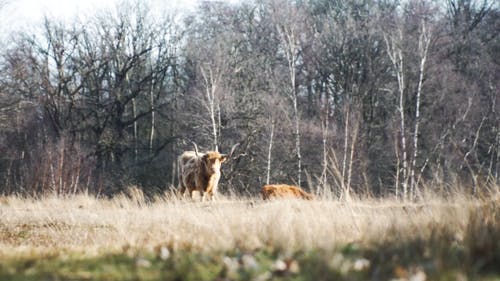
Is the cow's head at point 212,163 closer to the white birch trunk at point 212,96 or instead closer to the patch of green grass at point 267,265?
the white birch trunk at point 212,96

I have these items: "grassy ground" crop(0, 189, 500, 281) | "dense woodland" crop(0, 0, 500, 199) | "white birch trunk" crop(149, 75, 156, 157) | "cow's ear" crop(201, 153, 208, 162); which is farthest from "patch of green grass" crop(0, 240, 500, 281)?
"white birch trunk" crop(149, 75, 156, 157)

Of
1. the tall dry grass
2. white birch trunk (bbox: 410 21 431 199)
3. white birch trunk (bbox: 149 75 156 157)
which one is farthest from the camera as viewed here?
white birch trunk (bbox: 149 75 156 157)

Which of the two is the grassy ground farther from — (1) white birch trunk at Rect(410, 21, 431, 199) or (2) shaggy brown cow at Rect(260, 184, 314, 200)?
(1) white birch trunk at Rect(410, 21, 431, 199)

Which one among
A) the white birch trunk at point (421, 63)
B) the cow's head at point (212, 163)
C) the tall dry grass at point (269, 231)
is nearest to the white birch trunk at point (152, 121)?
the white birch trunk at point (421, 63)

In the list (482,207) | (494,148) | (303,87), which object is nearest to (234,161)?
(303,87)

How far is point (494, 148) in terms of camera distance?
2969 cm

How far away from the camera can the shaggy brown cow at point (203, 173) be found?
18.3 meters

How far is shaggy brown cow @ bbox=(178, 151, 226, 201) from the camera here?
18297 mm

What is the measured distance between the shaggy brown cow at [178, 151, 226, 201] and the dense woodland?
8059 millimetres

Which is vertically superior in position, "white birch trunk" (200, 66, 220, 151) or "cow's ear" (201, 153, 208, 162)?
"white birch trunk" (200, 66, 220, 151)

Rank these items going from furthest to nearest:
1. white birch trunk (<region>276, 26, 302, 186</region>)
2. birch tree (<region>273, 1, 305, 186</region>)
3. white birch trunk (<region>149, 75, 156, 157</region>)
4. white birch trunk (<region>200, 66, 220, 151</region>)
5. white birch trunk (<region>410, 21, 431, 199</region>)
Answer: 1. white birch trunk (<region>149, 75, 156, 157</region>)
2. white birch trunk (<region>200, 66, 220, 151</region>)
3. birch tree (<region>273, 1, 305, 186</region>)
4. white birch trunk (<region>276, 26, 302, 186</region>)
5. white birch trunk (<region>410, 21, 431, 199</region>)

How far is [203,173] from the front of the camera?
18734 mm

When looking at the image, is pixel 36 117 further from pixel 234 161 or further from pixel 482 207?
pixel 482 207

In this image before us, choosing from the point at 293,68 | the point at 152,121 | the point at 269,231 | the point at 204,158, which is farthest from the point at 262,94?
the point at 269,231
